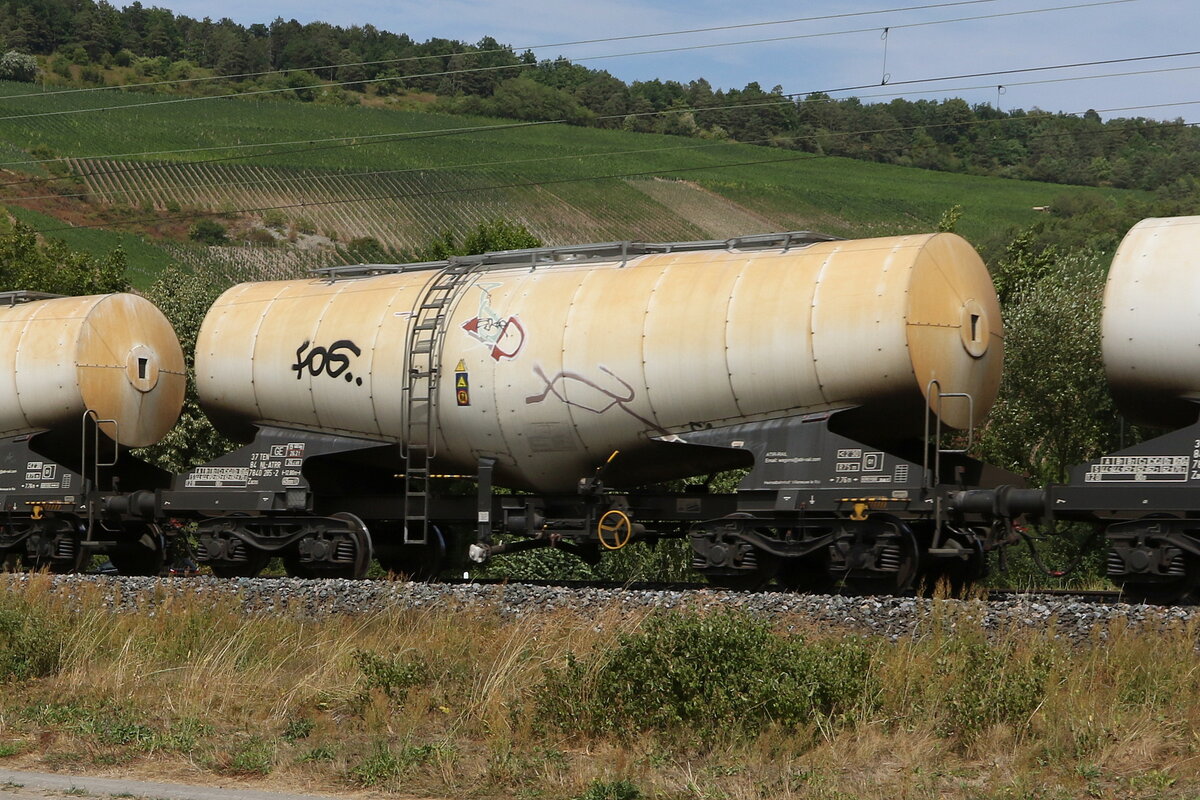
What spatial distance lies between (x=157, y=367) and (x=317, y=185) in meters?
58.7

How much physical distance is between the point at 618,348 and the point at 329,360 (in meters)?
4.26

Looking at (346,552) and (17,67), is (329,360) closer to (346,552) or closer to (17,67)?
(346,552)

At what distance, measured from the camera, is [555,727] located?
9.66 metres

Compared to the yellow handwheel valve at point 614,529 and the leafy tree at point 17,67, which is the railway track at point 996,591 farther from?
the leafy tree at point 17,67

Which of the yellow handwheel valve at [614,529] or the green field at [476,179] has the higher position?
the green field at [476,179]

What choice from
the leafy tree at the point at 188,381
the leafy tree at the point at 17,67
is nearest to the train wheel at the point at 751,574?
the leafy tree at the point at 188,381

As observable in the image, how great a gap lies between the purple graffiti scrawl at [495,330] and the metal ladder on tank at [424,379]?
16.4 inches

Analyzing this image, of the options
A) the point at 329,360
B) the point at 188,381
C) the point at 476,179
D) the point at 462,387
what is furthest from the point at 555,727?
the point at 476,179

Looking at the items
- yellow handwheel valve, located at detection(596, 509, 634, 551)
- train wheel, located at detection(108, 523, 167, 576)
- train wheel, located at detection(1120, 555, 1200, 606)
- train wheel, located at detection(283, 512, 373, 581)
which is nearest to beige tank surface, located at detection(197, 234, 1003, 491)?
yellow handwheel valve, located at detection(596, 509, 634, 551)

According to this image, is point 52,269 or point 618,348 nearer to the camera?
point 618,348

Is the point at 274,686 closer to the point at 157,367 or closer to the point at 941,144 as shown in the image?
the point at 157,367

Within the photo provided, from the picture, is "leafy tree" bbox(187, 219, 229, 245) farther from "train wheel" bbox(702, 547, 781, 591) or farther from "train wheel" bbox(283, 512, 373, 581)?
"train wheel" bbox(702, 547, 781, 591)

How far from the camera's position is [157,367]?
20.1 metres

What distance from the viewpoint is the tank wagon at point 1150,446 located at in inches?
494
